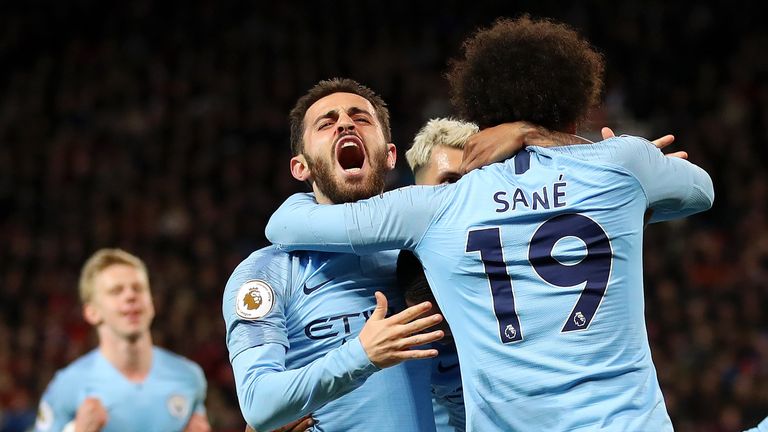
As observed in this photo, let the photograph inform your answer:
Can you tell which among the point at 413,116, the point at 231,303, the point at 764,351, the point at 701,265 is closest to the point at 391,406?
the point at 231,303

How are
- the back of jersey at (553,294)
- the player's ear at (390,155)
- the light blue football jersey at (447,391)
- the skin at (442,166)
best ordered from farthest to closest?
the skin at (442,166), the player's ear at (390,155), the light blue football jersey at (447,391), the back of jersey at (553,294)

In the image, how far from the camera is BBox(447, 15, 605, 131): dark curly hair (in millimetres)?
2994

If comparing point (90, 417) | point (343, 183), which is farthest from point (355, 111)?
point (90, 417)

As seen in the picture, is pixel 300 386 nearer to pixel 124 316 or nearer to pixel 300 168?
pixel 300 168

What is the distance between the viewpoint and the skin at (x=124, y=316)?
19.6 feet

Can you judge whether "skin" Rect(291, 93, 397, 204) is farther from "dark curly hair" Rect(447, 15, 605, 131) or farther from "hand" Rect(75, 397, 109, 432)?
"hand" Rect(75, 397, 109, 432)

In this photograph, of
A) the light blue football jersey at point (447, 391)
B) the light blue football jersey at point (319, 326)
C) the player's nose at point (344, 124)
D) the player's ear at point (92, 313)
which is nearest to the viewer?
the light blue football jersey at point (319, 326)

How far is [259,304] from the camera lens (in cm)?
325

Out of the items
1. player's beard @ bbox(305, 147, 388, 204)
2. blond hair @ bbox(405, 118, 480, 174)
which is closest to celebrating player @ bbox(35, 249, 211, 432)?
blond hair @ bbox(405, 118, 480, 174)

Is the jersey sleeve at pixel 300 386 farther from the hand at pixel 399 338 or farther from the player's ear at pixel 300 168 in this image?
the player's ear at pixel 300 168

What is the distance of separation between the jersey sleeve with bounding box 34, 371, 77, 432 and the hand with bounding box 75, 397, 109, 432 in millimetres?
453

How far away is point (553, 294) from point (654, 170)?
1.47ft

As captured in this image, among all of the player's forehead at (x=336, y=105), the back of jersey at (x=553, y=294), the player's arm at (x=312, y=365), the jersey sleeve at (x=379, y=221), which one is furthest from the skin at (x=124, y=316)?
the back of jersey at (x=553, y=294)

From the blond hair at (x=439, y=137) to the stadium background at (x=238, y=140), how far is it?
19.3 feet
